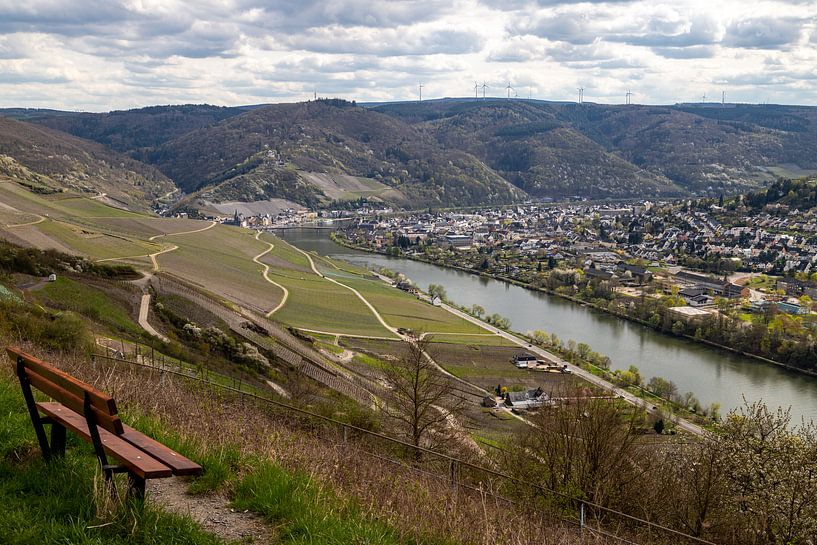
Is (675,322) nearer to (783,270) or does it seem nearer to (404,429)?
(783,270)

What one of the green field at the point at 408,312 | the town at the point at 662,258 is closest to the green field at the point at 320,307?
the green field at the point at 408,312

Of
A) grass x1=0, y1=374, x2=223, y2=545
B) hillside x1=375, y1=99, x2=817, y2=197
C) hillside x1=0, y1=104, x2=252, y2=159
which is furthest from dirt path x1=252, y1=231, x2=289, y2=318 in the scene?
hillside x1=0, y1=104, x2=252, y2=159

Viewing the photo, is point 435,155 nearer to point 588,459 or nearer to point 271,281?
point 271,281

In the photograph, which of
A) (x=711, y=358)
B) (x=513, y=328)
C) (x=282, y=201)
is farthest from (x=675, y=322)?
(x=282, y=201)

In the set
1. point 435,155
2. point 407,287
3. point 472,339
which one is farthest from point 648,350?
point 435,155

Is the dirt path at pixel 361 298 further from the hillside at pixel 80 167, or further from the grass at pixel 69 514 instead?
the hillside at pixel 80 167
